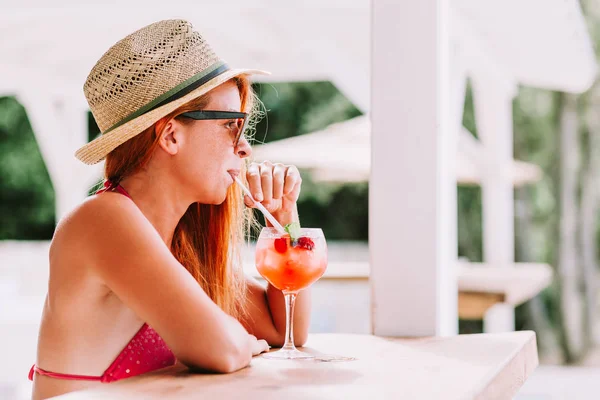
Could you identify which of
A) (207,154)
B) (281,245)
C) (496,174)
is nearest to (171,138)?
(207,154)

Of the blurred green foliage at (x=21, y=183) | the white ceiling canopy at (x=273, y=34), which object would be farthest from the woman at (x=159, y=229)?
the blurred green foliage at (x=21, y=183)

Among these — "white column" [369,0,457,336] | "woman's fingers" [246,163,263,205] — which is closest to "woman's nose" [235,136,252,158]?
"woman's fingers" [246,163,263,205]

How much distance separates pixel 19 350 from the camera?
5332 mm

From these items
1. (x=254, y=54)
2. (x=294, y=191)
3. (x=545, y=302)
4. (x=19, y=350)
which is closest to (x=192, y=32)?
(x=294, y=191)

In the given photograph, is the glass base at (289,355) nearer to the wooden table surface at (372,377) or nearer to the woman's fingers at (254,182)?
the wooden table surface at (372,377)

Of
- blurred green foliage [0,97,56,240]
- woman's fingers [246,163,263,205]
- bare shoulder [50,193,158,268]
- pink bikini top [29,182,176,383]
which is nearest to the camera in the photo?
bare shoulder [50,193,158,268]

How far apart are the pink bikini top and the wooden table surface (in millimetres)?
232

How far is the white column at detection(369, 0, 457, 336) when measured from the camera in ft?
7.09

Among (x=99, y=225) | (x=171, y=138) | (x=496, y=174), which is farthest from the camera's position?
(x=496, y=174)

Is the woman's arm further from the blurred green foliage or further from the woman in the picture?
the blurred green foliage

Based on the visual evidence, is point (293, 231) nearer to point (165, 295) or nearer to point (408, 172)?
point (165, 295)

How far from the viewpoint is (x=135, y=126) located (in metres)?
1.83

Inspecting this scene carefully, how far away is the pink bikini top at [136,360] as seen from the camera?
1765 millimetres

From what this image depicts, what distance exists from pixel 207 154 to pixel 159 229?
0.23 m
